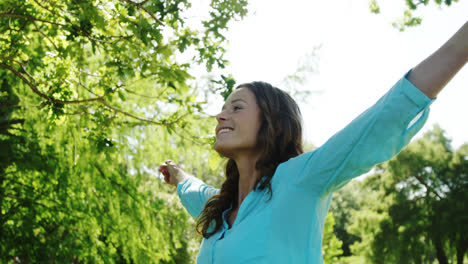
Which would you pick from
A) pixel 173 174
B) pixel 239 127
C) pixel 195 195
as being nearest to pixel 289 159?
pixel 239 127

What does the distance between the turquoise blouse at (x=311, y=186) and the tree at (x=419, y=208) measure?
22.4m

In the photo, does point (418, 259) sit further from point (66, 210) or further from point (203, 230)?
point (203, 230)

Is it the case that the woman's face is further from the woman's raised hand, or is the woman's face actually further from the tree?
the tree

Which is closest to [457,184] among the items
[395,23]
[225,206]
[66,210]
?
[395,23]

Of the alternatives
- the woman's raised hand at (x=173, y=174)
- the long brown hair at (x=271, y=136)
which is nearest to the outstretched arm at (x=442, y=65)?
the long brown hair at (x=271, y=136)

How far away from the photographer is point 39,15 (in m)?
4.00

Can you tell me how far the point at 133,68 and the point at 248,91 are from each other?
165 cm

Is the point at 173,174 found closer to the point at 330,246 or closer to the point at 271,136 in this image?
the point at 271,136

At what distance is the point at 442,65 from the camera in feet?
3.51

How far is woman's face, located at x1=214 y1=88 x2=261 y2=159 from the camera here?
175cm

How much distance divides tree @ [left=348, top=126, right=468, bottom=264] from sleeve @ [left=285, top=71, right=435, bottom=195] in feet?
74.1

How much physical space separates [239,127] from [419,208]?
76.1 ft

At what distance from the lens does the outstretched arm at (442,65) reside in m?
1.05

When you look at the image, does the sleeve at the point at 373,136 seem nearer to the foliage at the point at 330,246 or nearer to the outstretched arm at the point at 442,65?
the outstretched arm at the point at 442,65
